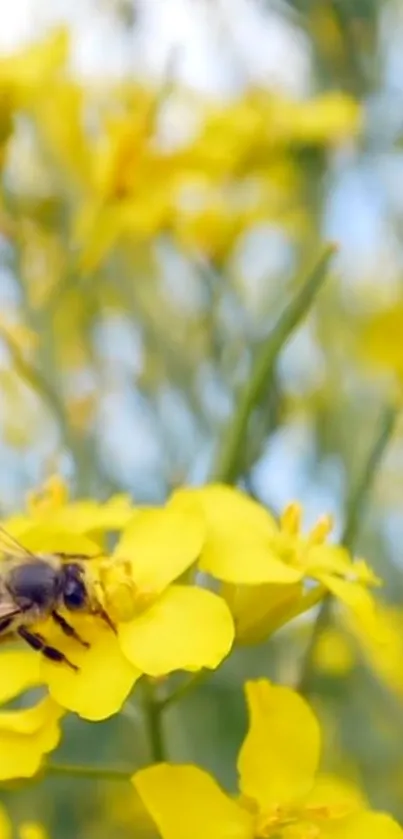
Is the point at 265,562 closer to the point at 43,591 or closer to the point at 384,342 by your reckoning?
the point at 43,591

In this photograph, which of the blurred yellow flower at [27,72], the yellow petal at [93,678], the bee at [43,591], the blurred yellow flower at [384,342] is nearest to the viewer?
the yellow petal at [93,678]

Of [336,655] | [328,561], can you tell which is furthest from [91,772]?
[336,655]

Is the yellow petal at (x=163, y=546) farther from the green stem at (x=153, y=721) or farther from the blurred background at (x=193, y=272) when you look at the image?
the blurred background at (x=193, y=272)

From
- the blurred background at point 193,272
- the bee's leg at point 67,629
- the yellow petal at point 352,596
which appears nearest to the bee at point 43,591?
the bee's leg at point 67,629

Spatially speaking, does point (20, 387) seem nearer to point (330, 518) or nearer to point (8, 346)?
point (8, 346)

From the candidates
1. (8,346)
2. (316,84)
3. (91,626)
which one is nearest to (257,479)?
(8,346)

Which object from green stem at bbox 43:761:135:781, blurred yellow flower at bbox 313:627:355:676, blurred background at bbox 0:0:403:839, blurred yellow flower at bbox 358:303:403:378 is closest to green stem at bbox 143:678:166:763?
green stem at bbox 43:761:135:781

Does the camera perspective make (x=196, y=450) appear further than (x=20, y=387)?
No
